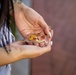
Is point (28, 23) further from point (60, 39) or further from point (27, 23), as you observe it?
point (60, 39)

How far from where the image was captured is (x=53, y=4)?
2277mm

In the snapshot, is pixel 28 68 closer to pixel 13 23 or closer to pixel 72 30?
pixel 72 30

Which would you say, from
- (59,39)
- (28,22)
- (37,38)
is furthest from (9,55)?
(59,39)

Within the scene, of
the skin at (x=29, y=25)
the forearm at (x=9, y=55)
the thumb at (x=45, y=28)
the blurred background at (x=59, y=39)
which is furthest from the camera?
the blurred background at (x=59, y=39)

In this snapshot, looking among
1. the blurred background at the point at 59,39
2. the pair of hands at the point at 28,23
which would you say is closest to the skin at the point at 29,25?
the pair of hands at the point at 28,23

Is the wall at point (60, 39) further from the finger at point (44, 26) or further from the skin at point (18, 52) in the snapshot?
the skin at point (18, 52)

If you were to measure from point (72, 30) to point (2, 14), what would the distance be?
4.79 feet

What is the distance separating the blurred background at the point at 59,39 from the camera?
223 centimetres

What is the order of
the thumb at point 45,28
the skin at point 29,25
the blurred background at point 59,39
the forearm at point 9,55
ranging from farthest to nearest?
the blurred background at point 59,39, the thumb at point 45,28, the skin at point 29,25, the forearm at point 9,55

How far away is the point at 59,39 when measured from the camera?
2258 mm


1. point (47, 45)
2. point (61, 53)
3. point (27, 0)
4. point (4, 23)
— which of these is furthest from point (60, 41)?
point (4, 23)

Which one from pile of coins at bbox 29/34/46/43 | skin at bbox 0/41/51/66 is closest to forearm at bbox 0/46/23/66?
skin at bbox 0/41/51/66

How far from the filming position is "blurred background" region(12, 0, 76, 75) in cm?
223

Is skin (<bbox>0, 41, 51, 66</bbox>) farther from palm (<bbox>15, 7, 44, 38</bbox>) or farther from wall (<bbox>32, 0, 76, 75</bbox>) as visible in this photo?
wall (<bbox>32, 0, 76, 75</bbox>)
